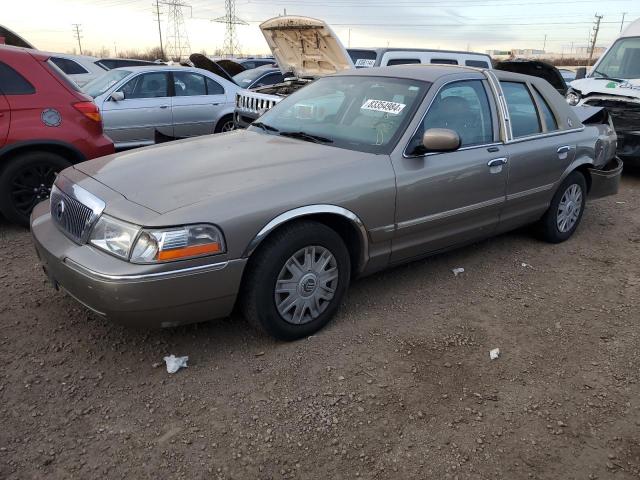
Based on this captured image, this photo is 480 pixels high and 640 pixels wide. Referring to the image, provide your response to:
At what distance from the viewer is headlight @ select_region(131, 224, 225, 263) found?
2.73m

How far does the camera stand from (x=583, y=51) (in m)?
93.2

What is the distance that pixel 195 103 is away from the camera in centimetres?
856

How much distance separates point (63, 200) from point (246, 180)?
117cm

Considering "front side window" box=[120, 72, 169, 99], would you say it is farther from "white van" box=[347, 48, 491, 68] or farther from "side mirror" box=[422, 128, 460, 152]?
"side mirror" box=[422, 128, 460, 152]

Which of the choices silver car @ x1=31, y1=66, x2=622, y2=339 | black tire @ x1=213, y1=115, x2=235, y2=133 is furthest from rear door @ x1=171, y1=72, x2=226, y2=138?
silver car @ x1=31, y1=66, x2=622, y2=339

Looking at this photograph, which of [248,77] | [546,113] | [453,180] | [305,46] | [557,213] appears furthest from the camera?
[248,77]

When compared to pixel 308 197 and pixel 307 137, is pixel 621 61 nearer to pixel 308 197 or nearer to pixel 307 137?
pixel 307 137

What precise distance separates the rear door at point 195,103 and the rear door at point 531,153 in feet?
17.5

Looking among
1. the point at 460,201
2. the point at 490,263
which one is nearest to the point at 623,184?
the point at 490,263

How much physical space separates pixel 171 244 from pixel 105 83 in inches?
261

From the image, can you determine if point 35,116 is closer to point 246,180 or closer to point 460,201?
point 246,180

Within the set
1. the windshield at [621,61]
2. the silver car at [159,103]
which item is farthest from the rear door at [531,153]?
the silver car at [159,103]

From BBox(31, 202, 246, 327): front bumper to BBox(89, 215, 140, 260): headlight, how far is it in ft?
0.14

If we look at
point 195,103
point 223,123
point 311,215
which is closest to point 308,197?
point 311,215
